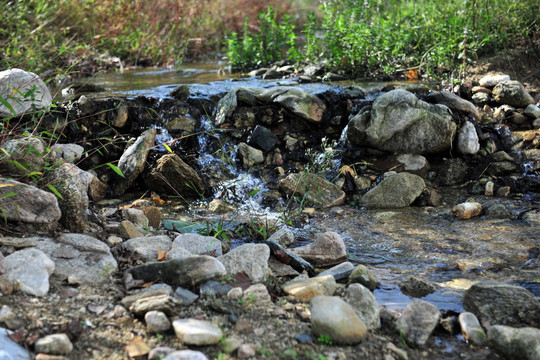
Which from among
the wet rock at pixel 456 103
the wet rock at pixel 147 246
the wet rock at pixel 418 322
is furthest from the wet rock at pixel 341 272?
the wet rock at pixel 456 103

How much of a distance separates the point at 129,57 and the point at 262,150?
475cm

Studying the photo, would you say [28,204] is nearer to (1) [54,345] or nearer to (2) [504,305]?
(1) [54,345]

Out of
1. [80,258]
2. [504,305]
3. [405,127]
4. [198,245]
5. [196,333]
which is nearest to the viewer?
[196,333]

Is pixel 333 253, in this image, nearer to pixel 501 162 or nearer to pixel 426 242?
pixel 426 242

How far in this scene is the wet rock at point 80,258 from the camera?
2.54m

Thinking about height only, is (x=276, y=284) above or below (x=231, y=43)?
below

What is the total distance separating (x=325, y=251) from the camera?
331 centimetres

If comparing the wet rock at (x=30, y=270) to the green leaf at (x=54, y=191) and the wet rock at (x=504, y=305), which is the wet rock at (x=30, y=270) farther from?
the wet rock at (x=504, y=305)

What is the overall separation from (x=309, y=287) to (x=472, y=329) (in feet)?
2.63

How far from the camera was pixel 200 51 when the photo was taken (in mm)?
10617

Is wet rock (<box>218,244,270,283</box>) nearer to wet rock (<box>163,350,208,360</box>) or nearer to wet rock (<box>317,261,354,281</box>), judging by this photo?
wet rock (<box>317,261,354,281</box>)

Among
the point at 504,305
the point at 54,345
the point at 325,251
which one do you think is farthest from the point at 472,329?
the point at 54,345

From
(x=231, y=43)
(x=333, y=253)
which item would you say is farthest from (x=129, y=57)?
(x=333, y=253)

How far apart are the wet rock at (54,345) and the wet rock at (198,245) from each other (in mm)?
1120
